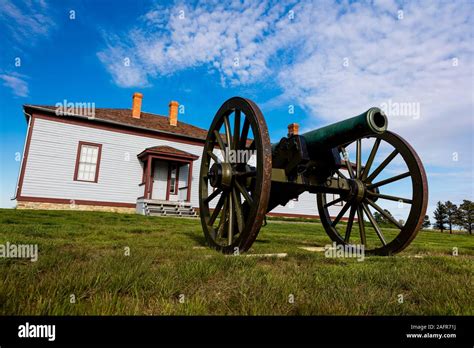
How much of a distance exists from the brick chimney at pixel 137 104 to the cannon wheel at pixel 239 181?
1469cm

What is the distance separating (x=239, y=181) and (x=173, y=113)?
1645 cm

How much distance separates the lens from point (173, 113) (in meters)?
19.1

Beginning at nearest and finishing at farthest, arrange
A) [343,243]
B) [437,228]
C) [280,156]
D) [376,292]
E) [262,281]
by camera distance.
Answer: [376,292]
[262,281]
[280,156]
[343,243]
[437,228]

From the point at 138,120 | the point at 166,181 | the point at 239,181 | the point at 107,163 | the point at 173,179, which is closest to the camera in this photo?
the point at 239,181

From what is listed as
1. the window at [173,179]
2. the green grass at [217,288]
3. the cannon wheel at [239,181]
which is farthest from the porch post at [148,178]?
the green grass at [217,288]

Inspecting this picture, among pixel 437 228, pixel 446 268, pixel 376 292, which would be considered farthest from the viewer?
pixel 437 228

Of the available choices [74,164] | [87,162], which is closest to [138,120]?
[87,162]

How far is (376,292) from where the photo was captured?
76.9 inches

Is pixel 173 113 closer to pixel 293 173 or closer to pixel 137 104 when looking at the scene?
pixel 137 104

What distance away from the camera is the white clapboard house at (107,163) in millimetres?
13922

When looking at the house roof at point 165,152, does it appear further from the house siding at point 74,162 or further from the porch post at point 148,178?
the house siding at point 74,162
